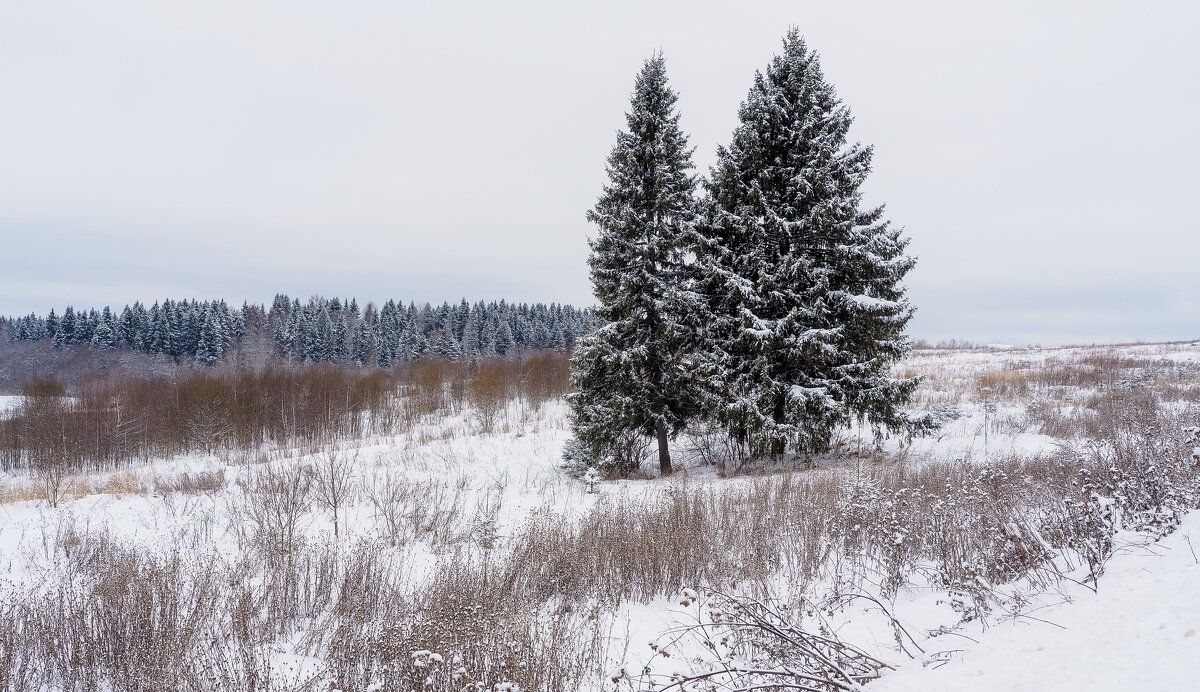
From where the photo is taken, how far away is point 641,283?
41.3ft

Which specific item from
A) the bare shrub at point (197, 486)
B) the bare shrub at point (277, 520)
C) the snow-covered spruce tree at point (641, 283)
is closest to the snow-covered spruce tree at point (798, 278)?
the snow-covered spruce tree at point (641, 283)

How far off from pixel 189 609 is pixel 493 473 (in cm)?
958

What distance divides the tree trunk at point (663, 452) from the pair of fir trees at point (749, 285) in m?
0.07

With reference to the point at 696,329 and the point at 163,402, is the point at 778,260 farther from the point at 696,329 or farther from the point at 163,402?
the point at 163,402

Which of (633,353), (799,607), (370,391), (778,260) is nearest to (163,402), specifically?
(370,391)

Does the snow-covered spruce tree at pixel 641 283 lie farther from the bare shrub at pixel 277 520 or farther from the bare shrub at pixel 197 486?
the bare shrub at pixel 197 486

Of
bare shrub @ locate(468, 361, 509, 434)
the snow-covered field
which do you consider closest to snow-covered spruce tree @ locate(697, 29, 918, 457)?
the snow-covered field

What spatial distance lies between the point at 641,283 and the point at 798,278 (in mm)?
3726

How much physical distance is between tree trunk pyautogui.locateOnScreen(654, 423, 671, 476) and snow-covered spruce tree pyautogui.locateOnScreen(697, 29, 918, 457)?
5.59 ft

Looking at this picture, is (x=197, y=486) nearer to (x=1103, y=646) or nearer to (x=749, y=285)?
(x=749, y=285)

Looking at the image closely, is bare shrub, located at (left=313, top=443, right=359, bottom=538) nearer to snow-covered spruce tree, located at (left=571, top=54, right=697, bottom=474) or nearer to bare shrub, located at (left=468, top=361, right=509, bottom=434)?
snow-covered spruce tree, located at (left=571, top=54, right=697, bottom=474)

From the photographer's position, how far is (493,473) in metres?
14.5

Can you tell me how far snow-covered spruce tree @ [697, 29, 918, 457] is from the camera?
1149 centimetres

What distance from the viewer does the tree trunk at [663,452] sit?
44.0ft
